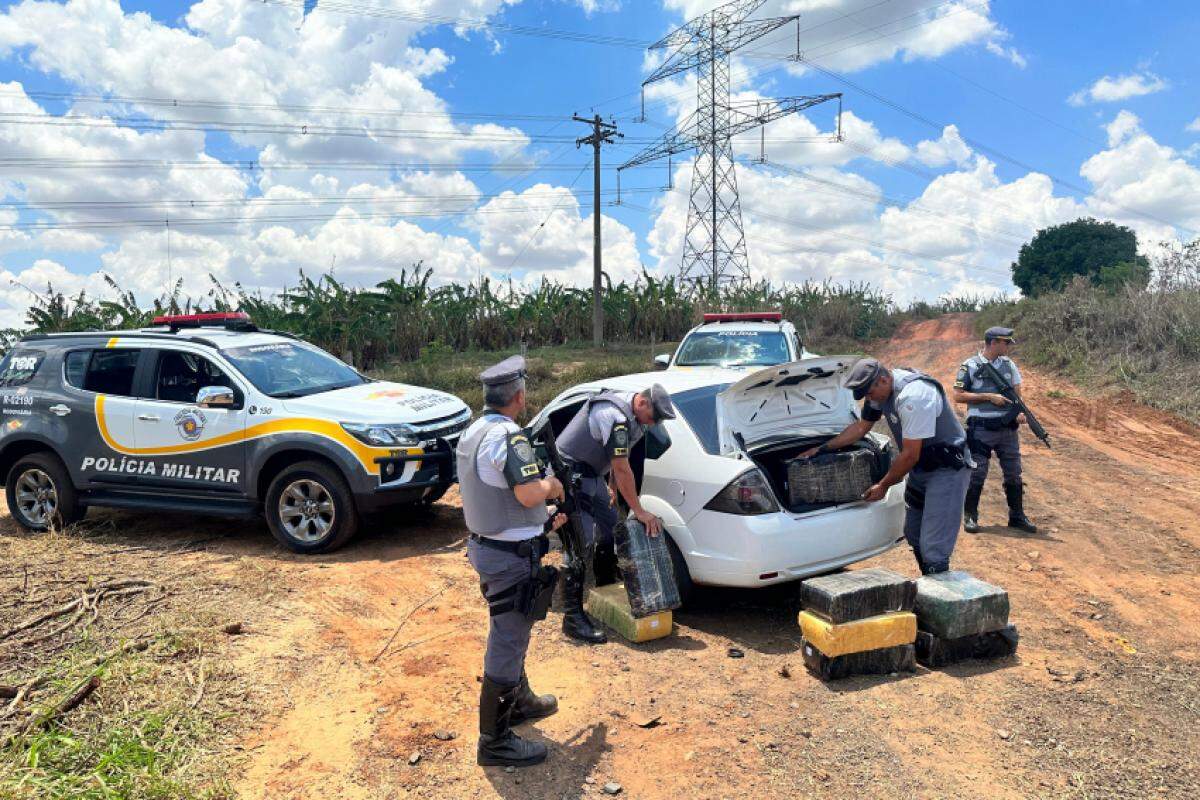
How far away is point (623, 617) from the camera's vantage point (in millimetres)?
4684

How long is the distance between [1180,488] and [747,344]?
514cm

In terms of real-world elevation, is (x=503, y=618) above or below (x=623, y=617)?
above

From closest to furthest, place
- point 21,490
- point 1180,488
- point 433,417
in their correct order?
point 433,417, point 21,490, point 1180,488

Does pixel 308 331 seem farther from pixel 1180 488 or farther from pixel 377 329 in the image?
pixel 1180 488

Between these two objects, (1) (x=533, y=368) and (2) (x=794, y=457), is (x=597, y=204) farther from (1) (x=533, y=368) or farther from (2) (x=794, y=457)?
(2) (x=794, y=457)

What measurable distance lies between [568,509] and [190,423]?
4.29 meters

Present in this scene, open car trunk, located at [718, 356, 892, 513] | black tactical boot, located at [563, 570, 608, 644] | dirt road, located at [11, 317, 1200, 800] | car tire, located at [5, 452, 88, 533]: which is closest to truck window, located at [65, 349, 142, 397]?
car tire, located at [5, 452, 88, 533]

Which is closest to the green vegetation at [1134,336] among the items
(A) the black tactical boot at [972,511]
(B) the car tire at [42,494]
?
(A) the black tactical boot at [972,511]

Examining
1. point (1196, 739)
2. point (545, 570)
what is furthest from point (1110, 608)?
point (545, 570)

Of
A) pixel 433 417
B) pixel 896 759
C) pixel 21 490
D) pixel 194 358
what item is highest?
pixel 194 358

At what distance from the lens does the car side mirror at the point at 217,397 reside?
6.42m

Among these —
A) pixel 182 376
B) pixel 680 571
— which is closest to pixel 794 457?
pixel 680 571

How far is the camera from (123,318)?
16.7 m

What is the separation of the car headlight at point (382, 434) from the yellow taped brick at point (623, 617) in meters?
2.18
